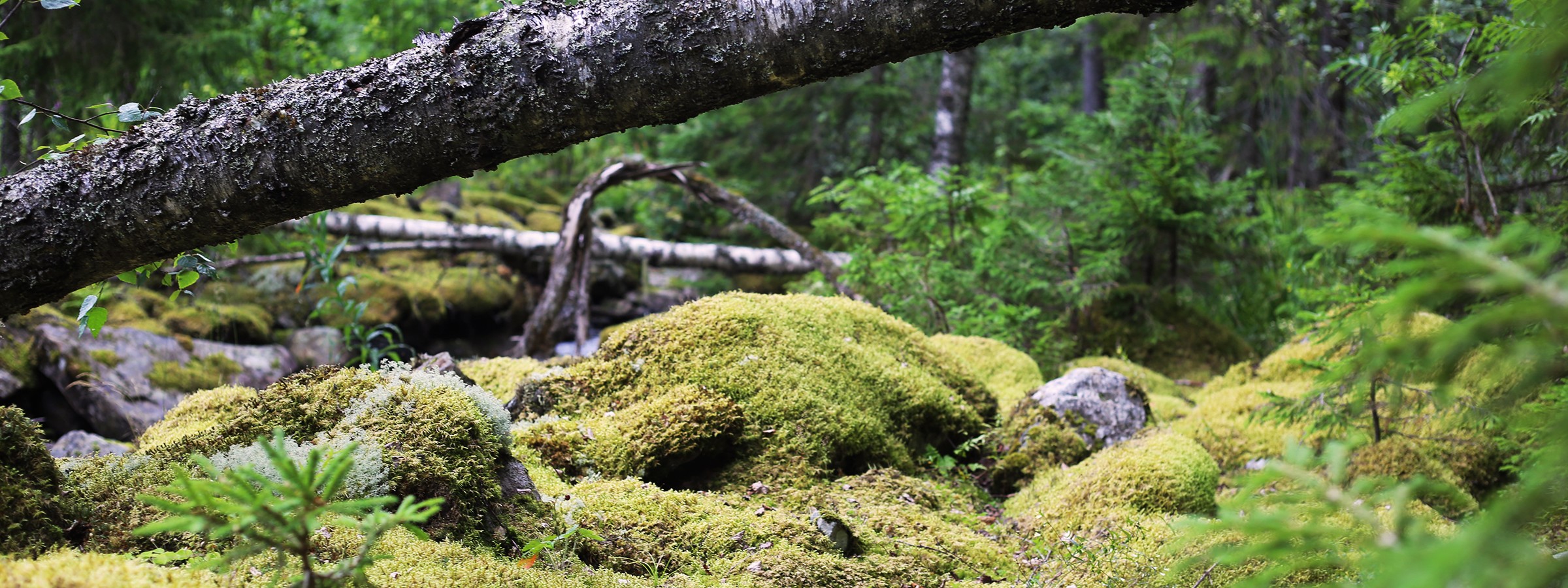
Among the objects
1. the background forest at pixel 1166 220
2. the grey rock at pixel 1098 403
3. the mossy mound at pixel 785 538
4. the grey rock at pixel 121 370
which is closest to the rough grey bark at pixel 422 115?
the background forest at pixel 1166 220

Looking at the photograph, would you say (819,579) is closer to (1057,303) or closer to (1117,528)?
(1117,528)

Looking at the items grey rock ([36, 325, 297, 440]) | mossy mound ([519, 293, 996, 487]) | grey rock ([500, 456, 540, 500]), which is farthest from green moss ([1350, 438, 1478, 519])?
grey rock ([36, 325, 297, 440])

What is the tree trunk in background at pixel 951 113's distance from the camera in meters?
11.6

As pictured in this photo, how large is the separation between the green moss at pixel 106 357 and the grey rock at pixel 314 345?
1.42 m

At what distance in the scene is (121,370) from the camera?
254 inches

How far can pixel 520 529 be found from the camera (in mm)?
2773

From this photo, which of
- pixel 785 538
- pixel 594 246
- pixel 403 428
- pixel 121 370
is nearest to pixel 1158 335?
pixel 785 538

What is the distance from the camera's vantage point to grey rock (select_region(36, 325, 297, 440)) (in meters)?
6.04

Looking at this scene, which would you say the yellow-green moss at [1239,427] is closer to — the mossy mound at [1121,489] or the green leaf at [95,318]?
the mossy mound at [1121,489]

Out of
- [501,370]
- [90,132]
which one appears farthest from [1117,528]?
[90,132]

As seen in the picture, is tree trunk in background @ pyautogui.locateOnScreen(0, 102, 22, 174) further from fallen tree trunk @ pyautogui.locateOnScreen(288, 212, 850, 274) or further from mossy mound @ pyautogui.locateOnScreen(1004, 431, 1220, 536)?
mossy mound @ pyautogui.locateOnScreen(1004, 431, 1220, 536)

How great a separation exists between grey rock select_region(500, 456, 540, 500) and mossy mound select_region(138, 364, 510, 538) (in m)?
0.04

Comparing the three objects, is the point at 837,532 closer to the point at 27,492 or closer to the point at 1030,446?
the point at 1030,446

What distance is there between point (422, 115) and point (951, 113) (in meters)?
10.0
